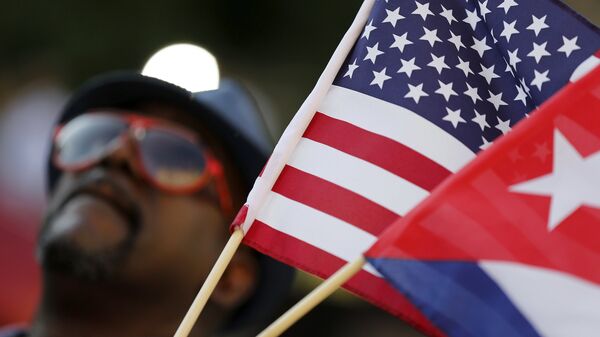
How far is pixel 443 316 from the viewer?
2.32 m

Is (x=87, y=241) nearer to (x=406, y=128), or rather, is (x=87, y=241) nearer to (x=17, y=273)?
(x=406, y=128)

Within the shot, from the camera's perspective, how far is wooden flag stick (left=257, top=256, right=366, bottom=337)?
231cm

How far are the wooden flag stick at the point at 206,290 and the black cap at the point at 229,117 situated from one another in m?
1.44

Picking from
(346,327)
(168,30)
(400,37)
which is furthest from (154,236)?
(168,30)

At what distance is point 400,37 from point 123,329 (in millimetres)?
1342

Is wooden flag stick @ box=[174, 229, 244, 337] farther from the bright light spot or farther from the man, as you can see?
the bright light spot

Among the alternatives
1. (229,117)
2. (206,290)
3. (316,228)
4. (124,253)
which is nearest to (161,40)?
(229,117)

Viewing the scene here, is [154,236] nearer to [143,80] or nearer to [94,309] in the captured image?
[94,309]

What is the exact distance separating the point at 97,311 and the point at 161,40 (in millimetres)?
5657

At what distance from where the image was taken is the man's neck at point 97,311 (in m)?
3.66

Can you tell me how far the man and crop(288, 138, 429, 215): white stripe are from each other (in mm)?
1117

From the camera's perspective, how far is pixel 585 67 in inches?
103

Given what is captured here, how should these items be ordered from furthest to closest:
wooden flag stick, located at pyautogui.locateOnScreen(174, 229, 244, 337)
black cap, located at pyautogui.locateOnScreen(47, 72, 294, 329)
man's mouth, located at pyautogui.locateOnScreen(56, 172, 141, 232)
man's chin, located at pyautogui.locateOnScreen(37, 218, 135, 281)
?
black cap, located at pyautogui.locateOnScreen(47, 72, 294, 329)
man's mouth, located at pyautogui.locateOnScreen(56, 172, 141, 232)
man's chin, located at pyautogui.locateOnScreen(37, 218, 135, 281)
wooden flag stick, located at pyautogui.locateOnScreen(174, 229, 244, 337)

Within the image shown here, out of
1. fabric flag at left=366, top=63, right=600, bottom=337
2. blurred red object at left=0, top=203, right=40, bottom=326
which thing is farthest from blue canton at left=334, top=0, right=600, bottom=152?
blurred red object at left=0, top=203, right=40, bottom=326
